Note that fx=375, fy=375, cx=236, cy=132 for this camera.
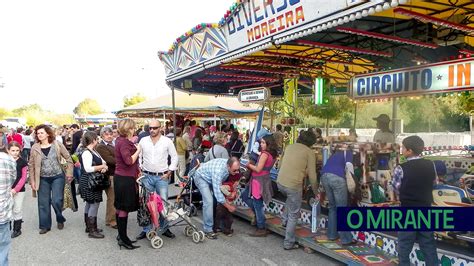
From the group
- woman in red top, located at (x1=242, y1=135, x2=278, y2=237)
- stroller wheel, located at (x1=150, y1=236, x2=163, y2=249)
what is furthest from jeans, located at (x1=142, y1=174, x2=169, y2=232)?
woman in red top, located at (x1=242, y1=135, x2=278, y2=237)

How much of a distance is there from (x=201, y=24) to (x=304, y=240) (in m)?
4.45

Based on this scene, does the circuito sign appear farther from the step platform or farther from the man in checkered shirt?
the man in checkered shirt

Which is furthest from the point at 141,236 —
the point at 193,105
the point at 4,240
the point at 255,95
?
the point at 193,105

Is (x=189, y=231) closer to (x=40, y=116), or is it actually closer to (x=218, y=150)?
(x=218, y=150)

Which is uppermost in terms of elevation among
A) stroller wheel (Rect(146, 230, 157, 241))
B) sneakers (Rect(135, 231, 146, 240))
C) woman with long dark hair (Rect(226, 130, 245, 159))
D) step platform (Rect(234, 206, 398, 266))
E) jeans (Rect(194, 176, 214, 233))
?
woman with long dark hair (Rect(226, 130, 245, 159))

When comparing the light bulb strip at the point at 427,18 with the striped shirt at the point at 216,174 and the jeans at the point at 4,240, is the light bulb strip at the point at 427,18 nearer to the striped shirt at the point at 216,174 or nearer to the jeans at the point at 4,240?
the striped shirt at the point at 216,174

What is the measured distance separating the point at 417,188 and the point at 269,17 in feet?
9.98

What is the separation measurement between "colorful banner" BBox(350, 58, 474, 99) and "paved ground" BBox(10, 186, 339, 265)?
2.37 meters

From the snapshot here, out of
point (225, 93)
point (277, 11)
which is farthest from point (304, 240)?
point (225, 93)

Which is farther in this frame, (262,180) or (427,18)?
(262,180)

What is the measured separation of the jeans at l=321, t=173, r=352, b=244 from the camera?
5285 millimetres

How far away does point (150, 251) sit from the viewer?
5.48 m

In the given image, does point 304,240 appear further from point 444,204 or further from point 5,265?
point 5,265

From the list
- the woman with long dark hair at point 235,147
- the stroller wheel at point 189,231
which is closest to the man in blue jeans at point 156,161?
the stroller wheel at point 189,231
